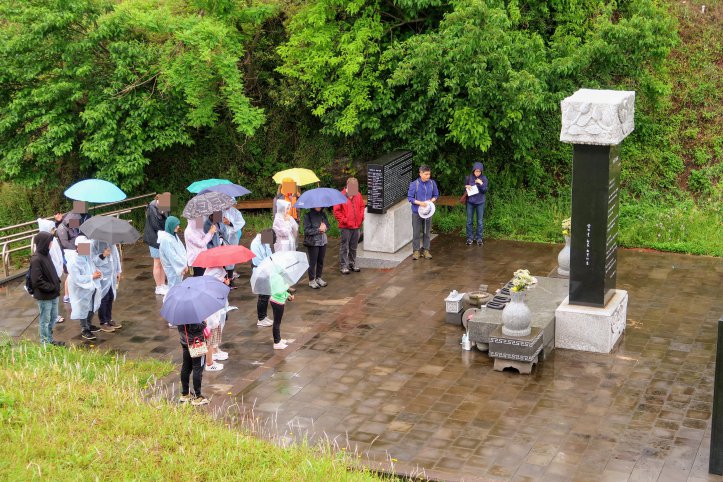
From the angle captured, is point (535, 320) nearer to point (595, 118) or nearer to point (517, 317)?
point (517, 317)

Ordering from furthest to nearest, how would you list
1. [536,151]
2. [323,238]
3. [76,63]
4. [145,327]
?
[536,151], [76,63], [323,238], [145,327]

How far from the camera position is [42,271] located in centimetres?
1350

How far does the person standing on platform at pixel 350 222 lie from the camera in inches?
672

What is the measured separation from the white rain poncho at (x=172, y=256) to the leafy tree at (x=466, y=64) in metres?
5.52

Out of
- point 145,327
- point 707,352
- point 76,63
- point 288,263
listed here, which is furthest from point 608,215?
point 76,63

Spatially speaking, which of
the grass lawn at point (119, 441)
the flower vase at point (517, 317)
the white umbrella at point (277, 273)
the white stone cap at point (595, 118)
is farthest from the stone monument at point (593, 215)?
the grass lawn at point (119, 441)

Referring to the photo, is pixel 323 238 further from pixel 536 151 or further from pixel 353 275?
pixel 536 151

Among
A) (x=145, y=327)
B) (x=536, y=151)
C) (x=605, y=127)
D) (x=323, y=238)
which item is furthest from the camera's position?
(x=536, y=151)

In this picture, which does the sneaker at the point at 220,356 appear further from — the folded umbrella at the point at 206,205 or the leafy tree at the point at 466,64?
the leafy tree at the point at 466,64

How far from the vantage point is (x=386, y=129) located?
65.8ft

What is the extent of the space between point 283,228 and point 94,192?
309cm

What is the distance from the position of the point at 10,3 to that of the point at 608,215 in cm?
1234

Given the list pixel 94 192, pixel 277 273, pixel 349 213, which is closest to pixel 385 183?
pixel 349 213

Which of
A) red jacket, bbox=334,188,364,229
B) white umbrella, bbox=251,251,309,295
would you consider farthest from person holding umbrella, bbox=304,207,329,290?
white umbrella, bbox=251,251,309,295
